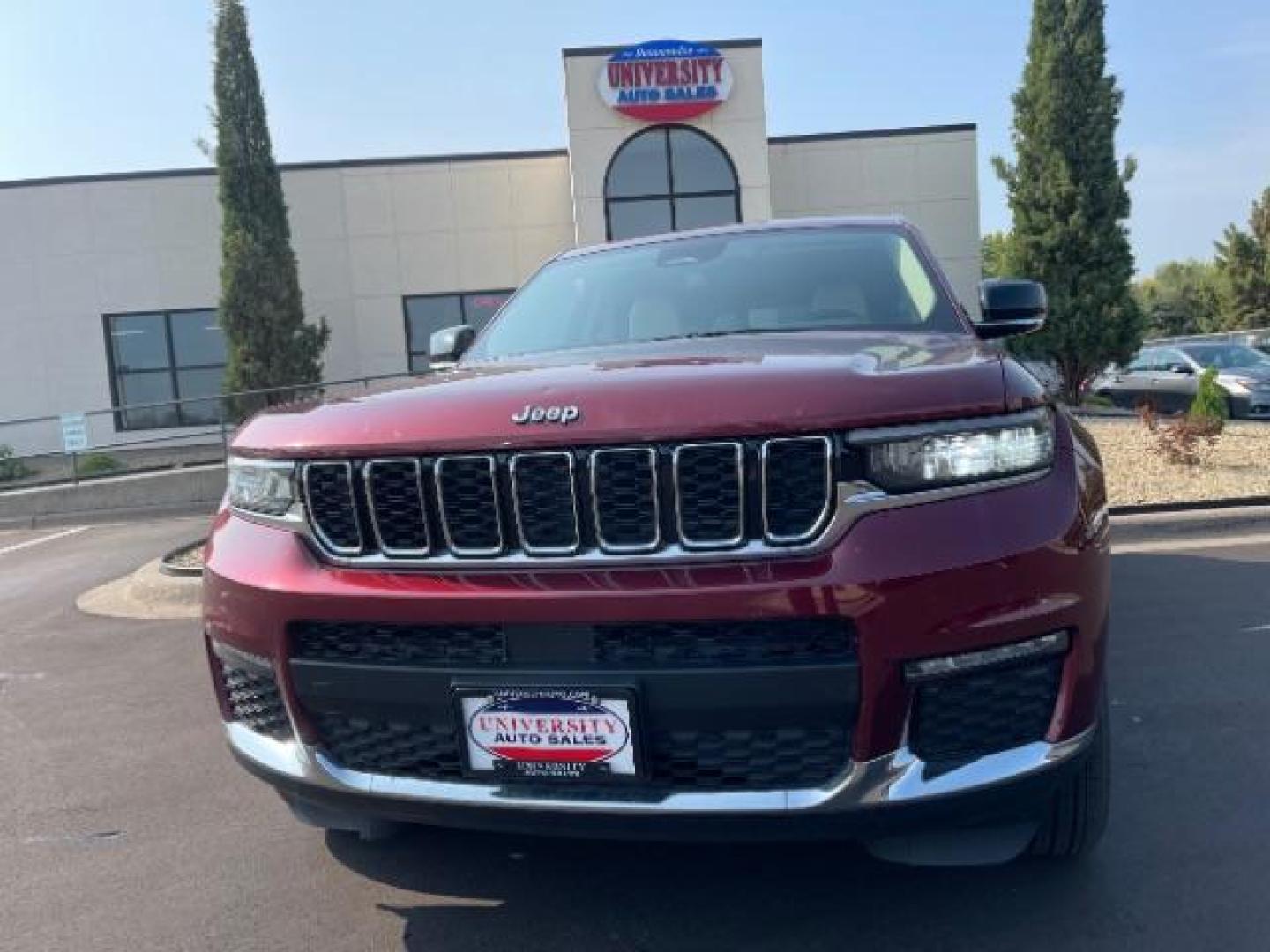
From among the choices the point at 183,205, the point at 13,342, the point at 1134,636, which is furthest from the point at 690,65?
the point at 1134,636

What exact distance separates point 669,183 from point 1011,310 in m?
14.8

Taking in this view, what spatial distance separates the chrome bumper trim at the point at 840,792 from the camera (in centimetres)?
203

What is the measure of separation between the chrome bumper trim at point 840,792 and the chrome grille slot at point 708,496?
20.3 inches

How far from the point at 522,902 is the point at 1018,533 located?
1586 mm

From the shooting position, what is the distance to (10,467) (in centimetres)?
1617

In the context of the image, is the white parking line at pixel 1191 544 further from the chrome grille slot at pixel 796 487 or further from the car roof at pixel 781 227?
the chrome grille slot at pixel 796 487

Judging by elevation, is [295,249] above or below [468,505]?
above

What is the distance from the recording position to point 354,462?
7.55 feet

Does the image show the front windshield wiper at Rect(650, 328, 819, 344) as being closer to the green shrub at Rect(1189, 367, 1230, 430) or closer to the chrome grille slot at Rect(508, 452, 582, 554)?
the chrome grille slot at Rect(508, 452, 582, 554)

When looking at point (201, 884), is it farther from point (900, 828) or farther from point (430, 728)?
point (900, 828)

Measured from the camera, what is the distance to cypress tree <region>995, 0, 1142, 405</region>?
14.2 meters

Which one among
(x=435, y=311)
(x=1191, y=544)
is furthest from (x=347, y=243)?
(x=1191, y=544)

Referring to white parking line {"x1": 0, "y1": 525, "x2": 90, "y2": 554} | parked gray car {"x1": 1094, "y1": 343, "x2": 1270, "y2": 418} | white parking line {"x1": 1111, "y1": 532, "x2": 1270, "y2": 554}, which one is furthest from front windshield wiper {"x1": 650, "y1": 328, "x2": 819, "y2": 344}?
parked gray car {"x1": 1094, "y1": 343, "x2": 1270, "y2": 418}

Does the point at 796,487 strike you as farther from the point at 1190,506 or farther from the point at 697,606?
the point at 1190,506
